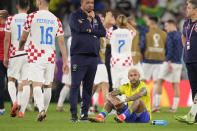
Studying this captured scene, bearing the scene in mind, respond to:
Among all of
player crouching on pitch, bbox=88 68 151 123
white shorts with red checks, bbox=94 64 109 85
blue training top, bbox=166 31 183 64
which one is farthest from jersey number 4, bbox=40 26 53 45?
blue training top, bbox=166 31 183 64

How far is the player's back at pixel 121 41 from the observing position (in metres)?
13.8

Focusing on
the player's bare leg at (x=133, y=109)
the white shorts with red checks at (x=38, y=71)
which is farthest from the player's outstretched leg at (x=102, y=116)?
the white shorts with red checks at (x=38, y=71)

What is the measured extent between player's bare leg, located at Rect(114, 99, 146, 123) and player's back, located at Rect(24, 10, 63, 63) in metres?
1.73

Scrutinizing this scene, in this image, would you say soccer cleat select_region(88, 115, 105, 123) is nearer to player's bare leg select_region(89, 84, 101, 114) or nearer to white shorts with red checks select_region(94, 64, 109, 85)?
white shorts with red checks select_region(94, 64, 109, 85)

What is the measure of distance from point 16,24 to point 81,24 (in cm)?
261

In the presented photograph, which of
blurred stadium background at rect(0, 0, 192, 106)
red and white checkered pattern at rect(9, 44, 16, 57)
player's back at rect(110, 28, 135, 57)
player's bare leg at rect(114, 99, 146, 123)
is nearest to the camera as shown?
player's bare leg at rect(114, 99, 146, 123)

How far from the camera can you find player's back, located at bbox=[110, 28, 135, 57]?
542 inches

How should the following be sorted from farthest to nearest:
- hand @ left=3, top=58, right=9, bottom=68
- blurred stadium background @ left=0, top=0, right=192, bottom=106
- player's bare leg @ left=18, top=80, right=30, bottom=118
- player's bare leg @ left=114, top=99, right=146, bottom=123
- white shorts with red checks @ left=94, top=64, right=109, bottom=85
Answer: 1. blurred stadium background @ left=0, top=0, right=192, bottom=106
2. white shorts with red checks @ left=94, top=64, right=109, bottom=85
3. hand @ left=3, top=58, right=9, bottom=68
4. player's bare leg @ left=18, top=80, right=30, bottom=118
5. player's bare leg @ left=114, top=99, right=146, bottom=123

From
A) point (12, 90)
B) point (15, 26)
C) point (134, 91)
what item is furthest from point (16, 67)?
point (134, 91)

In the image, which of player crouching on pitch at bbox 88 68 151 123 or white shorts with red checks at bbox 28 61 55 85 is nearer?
player crouching on pitch at bbox 88 68 151 123

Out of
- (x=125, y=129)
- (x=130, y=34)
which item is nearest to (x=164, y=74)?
(x=130, y=34)

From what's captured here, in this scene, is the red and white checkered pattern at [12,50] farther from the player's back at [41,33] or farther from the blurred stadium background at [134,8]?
the blurred stadium background at [134,8]

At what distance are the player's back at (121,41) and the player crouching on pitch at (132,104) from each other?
290cm

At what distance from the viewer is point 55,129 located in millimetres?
9367
